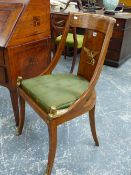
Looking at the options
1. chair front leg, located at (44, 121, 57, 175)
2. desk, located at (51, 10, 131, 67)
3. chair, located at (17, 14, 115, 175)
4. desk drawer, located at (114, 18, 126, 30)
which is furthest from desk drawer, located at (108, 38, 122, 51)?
chair front leg, located at (44, 121, 57, 175)

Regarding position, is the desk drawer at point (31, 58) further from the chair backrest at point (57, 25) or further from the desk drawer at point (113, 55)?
the desk drawer at point (113, 55)

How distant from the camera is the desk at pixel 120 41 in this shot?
272 cm

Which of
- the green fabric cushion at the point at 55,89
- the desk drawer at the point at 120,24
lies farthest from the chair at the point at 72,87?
the desk drawer at the point at 120,24

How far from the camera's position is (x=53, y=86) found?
51.8 inches

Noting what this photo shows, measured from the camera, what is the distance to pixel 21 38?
1.46 metres

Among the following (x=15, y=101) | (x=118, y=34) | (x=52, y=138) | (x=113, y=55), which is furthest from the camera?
(x=113, y=55)

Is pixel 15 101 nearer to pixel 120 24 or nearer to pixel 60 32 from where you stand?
pixel 60 32

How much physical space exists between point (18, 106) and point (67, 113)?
0.64 meters

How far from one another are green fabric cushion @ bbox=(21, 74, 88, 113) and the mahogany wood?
0.62 ft

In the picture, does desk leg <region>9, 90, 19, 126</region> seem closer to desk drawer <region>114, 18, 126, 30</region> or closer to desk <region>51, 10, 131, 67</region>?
desk <region>51, 10, 131, 67</region>

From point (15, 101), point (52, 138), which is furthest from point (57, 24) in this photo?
point (52, 138)

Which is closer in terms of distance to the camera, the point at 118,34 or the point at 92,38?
the point at 92,38

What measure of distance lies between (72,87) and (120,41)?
1812 millimetres

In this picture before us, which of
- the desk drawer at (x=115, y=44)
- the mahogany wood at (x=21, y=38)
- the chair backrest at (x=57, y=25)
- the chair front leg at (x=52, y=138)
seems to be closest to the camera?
the chair front leg at (x=52, y=138)
